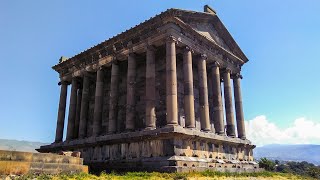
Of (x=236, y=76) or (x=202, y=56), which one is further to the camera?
(x=236, y=76)

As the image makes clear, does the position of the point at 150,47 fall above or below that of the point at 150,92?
above

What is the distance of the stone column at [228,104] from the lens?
1013 inches

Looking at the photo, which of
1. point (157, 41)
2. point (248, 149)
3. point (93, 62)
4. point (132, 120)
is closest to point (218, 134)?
point (248, 149)

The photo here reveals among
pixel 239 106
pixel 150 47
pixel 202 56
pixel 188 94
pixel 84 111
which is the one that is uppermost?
pixel 150 47

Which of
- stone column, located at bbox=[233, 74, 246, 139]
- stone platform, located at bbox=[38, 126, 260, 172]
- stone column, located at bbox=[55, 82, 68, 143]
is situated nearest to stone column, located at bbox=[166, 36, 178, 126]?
Answer: stone platform, located at bbox=[38, 126, 260, 172]

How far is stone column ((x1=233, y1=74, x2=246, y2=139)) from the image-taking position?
26.8 metres

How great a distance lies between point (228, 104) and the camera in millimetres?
26422

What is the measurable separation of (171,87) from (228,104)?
8.37m

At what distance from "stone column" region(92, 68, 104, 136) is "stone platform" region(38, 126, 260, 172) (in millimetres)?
1253

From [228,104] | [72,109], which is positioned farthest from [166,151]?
[72,109]

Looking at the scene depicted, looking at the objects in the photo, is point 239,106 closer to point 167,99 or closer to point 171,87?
point 171,87

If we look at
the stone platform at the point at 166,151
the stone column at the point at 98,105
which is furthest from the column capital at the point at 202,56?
the stone column at the point at 98,105

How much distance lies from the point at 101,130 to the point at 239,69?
1496 cm

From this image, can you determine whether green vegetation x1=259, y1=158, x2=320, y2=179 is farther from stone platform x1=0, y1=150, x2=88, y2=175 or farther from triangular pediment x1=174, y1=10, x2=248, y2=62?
stone platform x1=0, y1=150, x2=88, y2=175
